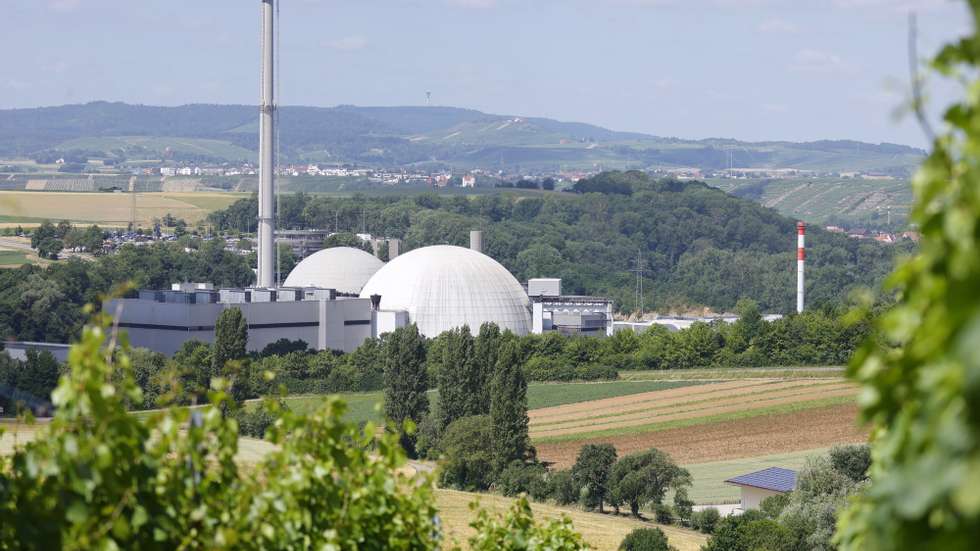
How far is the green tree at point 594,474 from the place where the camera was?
4225 centimetres

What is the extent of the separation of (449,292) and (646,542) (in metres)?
56.9

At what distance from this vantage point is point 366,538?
30.3ft

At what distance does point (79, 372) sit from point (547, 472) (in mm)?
39734

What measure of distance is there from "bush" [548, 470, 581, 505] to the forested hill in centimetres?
8400

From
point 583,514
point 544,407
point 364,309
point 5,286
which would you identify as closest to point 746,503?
point 583,514

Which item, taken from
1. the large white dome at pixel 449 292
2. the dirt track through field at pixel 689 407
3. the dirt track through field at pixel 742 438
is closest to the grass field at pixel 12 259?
the large white dome at pixel 449 292

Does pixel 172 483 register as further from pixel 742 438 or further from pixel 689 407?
pixel 689 407

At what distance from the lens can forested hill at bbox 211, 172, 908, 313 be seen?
146 metres

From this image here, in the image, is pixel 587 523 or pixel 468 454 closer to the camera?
pixel 587 523

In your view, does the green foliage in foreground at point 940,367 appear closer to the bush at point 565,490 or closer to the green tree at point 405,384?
the bush at point 565,490

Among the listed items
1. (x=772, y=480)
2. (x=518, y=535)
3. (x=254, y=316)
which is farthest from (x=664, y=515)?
(x=254, y=316)

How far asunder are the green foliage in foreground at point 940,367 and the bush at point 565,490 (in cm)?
3793

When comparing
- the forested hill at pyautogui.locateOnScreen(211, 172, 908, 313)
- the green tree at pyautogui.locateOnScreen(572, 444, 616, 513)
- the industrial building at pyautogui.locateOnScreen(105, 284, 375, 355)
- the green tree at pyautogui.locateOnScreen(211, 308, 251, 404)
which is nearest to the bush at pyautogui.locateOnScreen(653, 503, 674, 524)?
the green tree at pyautogui.locateOnScreen(572, 444, 616, 513)

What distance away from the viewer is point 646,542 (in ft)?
104
